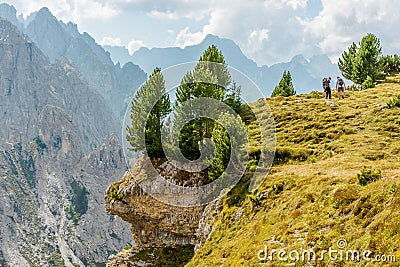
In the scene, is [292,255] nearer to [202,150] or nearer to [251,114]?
[202,150]

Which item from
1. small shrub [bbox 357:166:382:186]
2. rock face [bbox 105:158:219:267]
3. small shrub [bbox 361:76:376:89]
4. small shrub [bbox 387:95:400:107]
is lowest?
rock face [bbox 105:158:219:267]

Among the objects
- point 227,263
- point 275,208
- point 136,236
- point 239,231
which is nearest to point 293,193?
point 275,208

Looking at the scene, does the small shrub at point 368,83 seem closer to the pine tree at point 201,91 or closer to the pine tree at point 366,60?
the pine tree at point 366,60

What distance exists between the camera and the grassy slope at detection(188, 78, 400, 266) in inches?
755

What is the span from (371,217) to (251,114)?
4625 centimetres

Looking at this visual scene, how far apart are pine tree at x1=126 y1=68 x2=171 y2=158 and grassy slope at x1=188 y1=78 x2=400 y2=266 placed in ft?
62.2

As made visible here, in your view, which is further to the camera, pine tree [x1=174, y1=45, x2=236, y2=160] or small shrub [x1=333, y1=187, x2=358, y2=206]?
pine tree [x1=174, y1=45, x2=236, y2=160]

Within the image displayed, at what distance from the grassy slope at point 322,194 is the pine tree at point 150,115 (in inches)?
746

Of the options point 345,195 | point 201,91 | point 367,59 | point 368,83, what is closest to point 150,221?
point 201,91

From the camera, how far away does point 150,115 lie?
55.4m

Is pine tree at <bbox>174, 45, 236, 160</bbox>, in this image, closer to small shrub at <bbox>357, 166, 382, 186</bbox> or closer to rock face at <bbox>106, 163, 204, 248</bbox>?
rock face at <bbox>106, 163, 204, 248</bbox>

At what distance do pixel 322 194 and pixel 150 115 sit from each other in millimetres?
35265

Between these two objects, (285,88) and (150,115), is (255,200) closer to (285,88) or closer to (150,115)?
(150,115)

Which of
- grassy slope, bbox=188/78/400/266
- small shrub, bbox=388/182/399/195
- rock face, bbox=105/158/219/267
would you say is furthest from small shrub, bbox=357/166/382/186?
rock face, bbox=105/158/219/267
